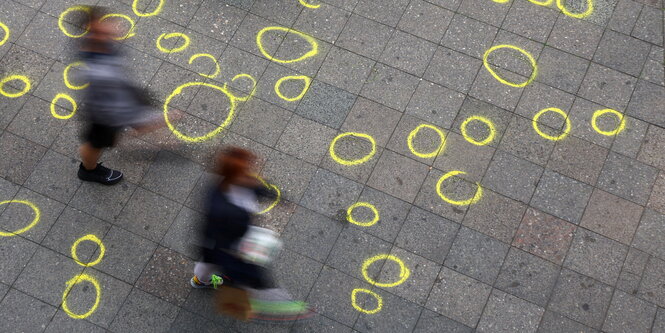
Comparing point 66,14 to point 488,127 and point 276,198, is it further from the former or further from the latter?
point 488,127

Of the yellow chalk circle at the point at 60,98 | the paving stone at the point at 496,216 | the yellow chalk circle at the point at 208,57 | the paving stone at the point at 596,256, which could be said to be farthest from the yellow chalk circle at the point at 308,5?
the paving stone at the point at 596,256

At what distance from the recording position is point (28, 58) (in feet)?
23.1

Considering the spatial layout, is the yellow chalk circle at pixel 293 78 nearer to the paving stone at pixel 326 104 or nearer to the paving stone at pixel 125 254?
the paving stone at pixel 326 104

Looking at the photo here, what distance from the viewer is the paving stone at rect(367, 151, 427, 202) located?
647 centimetres

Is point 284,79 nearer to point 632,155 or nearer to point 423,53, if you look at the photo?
point 423,53

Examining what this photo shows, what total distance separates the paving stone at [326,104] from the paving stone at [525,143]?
1.44 metres

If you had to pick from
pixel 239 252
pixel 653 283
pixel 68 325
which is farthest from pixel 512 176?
pixel 68 325

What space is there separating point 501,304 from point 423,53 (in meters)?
2.50

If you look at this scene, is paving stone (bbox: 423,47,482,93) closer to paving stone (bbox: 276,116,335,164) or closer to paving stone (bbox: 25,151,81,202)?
paving stone (bbox: 276,116,335,164)

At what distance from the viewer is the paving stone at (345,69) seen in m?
6.98

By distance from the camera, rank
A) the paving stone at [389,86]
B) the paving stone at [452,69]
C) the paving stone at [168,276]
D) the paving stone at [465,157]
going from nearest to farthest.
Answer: the paving stone at [168,276] < the paving stone at [465,157] < the paving stone at [389,86] < the paving stone at [452,69]

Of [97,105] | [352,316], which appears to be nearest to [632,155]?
[352,316]

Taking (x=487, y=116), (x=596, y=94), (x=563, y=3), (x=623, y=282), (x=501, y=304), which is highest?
(x=563, y=3)

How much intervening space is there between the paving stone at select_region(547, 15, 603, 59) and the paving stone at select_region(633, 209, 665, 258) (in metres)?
1.67
